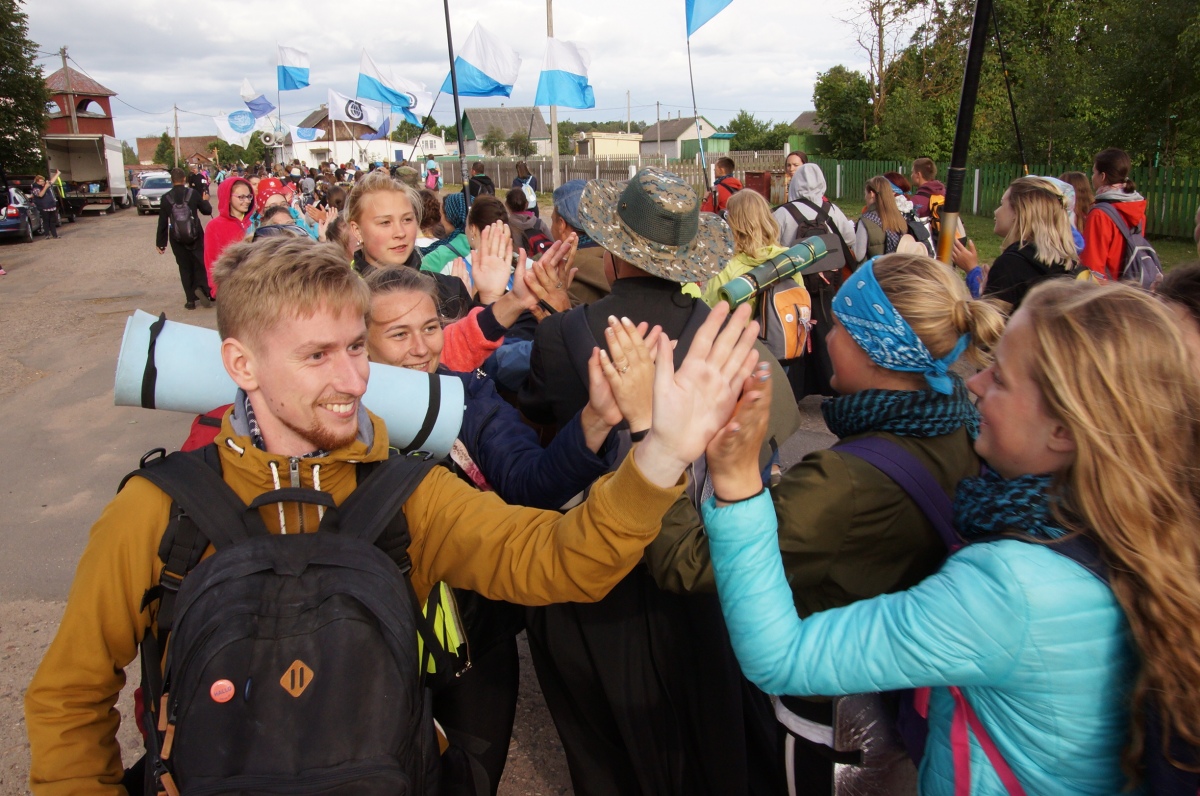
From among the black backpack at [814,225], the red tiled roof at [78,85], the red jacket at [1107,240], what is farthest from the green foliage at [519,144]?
the red jacket at [1107,240]

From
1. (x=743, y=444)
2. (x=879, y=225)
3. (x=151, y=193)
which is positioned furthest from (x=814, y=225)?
(x=151, y=193)

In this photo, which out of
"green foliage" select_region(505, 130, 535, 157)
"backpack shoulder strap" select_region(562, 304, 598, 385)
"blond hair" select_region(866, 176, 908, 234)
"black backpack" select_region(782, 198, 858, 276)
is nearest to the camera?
"backpack shoulder strap" select_region(562, 304, 598, 385)

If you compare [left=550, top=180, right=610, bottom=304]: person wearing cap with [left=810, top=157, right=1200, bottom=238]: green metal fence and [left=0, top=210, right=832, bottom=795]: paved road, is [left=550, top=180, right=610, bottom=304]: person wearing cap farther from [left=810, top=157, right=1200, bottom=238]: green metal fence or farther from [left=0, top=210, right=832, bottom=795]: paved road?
[left=810, top=157, right=1200, bottom=238]: green metal fence

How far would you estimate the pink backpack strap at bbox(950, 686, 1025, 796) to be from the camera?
4.30 feet

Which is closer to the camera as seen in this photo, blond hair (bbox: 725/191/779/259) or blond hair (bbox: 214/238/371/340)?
blond hair (bbox: 214/238/371/340)

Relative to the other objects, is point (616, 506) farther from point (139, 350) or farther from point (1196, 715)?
point (139, 350)

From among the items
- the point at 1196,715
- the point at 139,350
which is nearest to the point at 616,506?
the point at 1196,715

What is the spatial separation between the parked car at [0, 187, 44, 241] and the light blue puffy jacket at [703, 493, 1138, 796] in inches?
994

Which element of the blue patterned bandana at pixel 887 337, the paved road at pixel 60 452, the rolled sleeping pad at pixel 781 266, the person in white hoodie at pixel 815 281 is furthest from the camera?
the person in white hoodie at pixel 815 281

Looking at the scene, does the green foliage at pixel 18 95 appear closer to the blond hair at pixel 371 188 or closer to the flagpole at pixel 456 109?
the flagpole at pixel 456 109

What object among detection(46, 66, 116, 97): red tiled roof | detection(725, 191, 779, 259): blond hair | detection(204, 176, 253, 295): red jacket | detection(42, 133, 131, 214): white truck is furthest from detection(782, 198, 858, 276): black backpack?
detection(46, 66, 116, 97): red tiled roof

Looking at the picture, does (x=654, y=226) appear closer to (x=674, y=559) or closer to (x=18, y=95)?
(x=674, y=559)

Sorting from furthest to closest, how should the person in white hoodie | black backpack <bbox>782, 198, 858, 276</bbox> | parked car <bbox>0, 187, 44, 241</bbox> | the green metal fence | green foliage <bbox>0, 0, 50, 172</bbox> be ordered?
green foliage <bbox>0, 0, 50, 172</bbox>
parked car <bbox>0, 187, 44, 241</bbox>
the green metal fence
black backpack <bbox>782, 198, 858, 276</bbox>
the person in white hoodie

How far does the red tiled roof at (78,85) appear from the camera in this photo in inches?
1933
